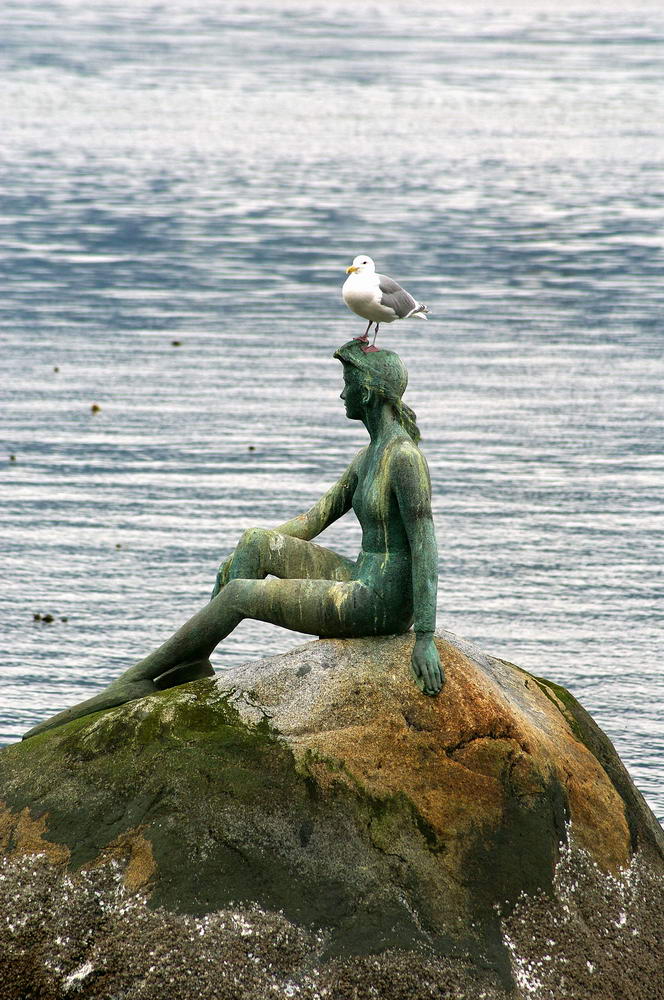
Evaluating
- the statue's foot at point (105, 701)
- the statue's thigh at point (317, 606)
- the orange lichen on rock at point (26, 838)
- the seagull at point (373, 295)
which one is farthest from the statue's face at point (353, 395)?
the orange lichen on rock at point (26, 838)

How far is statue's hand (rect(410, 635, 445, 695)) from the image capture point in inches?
377

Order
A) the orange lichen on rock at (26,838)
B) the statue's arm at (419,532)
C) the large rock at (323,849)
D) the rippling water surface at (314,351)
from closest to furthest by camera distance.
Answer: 1. the large rock at (323,849)
2. the orange lichen on rock at (26,838)
3. the statue's arm at (419,532)
4. the rippling water surface at (314,351)

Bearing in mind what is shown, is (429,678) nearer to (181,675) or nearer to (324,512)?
(324,512)

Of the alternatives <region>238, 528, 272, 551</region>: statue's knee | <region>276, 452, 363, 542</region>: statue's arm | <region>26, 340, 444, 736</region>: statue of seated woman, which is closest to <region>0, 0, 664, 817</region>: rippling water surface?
<region>26, 340, 444, 736</region>: statue of seated woman

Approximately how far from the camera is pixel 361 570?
10.1 meters

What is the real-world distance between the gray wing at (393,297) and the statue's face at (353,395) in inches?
20.3

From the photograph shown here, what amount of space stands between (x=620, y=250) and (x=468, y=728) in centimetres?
3193

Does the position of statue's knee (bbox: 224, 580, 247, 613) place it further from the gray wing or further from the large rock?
the gray wing

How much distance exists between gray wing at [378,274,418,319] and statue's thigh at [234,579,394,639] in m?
1.61

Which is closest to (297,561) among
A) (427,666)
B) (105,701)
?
(427,666)

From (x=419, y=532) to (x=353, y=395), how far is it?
933 millimetres

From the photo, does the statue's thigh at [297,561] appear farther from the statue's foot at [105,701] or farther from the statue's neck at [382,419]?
the statue's foot at [105,701]

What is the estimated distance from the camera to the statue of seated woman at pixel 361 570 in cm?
987

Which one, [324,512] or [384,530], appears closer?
[384,530]
